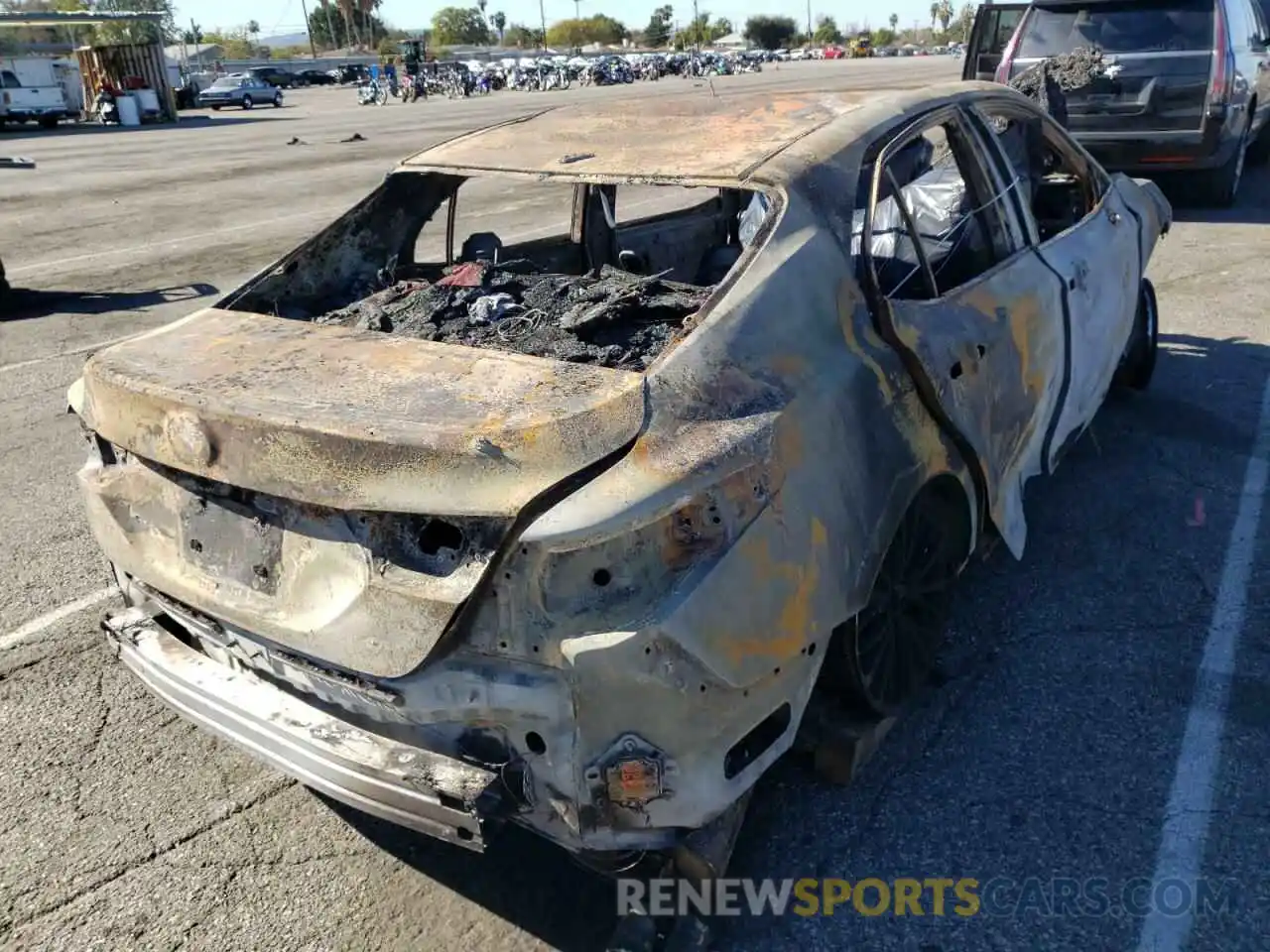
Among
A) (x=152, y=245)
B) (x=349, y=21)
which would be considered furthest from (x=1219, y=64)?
(x=349, y=21)

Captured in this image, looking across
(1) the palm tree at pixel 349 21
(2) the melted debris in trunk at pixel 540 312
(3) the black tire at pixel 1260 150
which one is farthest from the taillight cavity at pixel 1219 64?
(1) the palm tree at pixel 349 21

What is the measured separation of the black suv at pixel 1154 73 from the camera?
9.49 m

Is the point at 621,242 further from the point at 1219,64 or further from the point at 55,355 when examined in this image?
the point at 1219,64

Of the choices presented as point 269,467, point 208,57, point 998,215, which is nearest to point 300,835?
point 269,467

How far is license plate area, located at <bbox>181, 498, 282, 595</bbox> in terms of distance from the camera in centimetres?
247

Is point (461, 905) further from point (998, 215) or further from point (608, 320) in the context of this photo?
point (998, 215)

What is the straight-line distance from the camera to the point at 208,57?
285 feet

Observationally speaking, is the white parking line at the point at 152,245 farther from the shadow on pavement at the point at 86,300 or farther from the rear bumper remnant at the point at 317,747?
the rear bumper remnant at the point at 317,747

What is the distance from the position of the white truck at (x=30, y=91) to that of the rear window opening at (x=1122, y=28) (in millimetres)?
32245

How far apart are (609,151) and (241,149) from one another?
74.8 feet

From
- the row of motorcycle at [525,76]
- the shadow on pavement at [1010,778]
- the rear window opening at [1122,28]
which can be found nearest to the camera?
the shadow on pavement at [1010,778]

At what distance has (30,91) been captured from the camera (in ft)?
107

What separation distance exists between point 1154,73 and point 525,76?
47.9m

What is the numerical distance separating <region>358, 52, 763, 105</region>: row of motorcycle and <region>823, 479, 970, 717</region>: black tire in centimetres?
4505
